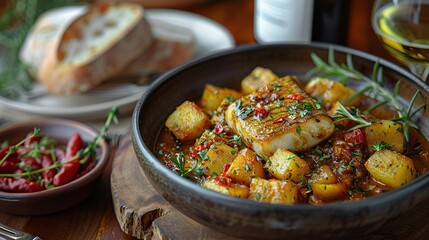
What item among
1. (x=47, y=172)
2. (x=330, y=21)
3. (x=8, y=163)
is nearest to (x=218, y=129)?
Answer: (x=47, y=172)

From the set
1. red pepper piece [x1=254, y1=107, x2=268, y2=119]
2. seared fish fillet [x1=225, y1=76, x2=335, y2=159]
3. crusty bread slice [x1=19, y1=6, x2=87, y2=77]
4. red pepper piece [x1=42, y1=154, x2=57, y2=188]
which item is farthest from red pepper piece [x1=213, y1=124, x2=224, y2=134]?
crusty bread slice [x1=19, y1=6, x2=87, y2=77]

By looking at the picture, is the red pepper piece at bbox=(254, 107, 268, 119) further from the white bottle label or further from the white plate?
the white bottle label

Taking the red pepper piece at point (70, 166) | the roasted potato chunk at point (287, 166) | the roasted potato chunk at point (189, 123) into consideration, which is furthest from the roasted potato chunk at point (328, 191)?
the red pepper piece at point (70, 166)

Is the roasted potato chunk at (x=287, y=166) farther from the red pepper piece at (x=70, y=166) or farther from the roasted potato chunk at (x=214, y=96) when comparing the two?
the red pepper piece at (x=70, y=166)

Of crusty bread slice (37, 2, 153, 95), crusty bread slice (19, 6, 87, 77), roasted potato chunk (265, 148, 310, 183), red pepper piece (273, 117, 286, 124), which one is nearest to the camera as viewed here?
roasted potato chunk (265, 148, 310, 183)

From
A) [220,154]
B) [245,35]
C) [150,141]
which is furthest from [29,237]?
[245,35]

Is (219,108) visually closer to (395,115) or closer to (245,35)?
(395,115)
